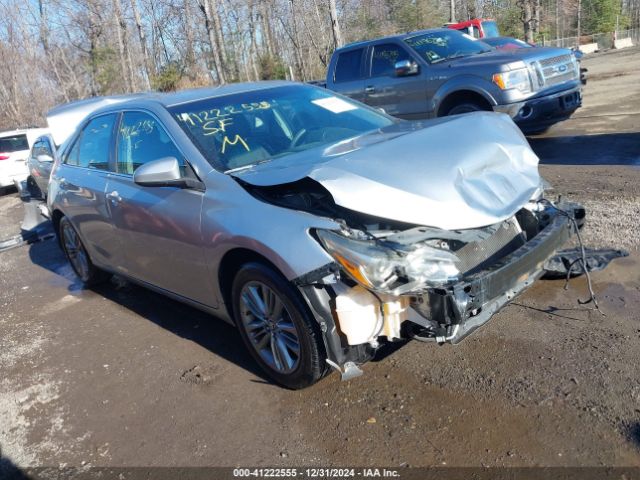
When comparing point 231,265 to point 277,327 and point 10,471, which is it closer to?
point 277,327

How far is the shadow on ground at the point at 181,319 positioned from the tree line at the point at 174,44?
23139mm

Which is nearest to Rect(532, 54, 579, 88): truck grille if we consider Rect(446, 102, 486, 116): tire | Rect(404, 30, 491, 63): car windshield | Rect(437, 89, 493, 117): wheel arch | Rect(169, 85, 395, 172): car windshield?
Rect(437, 89, 493, 117): wheel arch

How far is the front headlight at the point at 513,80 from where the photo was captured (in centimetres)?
852

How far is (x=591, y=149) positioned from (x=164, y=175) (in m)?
7.12

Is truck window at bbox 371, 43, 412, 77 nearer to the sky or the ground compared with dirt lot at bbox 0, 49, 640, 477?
nearer to the sky

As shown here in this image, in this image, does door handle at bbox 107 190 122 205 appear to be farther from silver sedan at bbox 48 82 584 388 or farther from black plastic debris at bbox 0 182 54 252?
black plastic debris at bbox 0 182 54 252

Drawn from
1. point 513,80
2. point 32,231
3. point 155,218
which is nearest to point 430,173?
point 155,218

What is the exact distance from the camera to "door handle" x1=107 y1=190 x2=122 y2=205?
4.58 meters

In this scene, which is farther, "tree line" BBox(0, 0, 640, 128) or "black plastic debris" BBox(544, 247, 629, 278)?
"tree line" BBox(0, 0, 640, 128)

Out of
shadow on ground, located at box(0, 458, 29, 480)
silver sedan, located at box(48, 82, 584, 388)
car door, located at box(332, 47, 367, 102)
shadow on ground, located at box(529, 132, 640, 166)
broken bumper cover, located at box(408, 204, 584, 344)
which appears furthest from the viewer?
car door, located at box(332, 47, 367, 102)

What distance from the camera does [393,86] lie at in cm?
983

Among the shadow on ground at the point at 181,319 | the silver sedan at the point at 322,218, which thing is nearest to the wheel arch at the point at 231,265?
the silver sedan at the point at 322,218

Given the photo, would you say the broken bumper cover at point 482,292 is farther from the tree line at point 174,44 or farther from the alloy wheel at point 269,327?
the tree line at point 174,44

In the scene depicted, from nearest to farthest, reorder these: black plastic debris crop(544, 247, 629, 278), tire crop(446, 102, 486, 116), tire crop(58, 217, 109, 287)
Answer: black plastic debris crop(544, 247, 629, 278)
tire crop(58, 217, 109, 287)
tire crop(446, 102, 486, 116)
